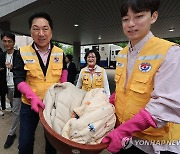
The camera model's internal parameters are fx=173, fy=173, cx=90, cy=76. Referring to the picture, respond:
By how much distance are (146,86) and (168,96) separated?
153 mm

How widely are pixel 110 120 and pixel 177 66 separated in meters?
0.57

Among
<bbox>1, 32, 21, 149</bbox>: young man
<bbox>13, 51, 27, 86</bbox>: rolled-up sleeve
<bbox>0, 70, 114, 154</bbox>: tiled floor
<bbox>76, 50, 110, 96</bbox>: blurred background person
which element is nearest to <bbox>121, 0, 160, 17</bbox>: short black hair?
<bbox>13, 51, 27, 86</bbox>: rolled-up sleeve

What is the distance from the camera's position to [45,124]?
1.21 m

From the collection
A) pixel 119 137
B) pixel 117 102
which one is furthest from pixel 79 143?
pixel 117 102

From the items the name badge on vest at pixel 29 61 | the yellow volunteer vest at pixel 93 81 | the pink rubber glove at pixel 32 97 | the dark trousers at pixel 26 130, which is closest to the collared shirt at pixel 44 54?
the name badge on vest at pixel 29 61

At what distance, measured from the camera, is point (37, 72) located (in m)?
1.79

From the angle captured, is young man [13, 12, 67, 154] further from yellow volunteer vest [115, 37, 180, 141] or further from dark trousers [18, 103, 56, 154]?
yellow volunteer vest [115, 37, 180, 141]

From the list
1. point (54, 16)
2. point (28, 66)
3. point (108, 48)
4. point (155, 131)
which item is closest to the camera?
point (155, 131)

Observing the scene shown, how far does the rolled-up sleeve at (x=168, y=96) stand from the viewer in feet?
3.15

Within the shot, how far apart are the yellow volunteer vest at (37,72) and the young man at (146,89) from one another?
85cm

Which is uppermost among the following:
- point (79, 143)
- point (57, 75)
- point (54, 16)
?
point (54, 16)

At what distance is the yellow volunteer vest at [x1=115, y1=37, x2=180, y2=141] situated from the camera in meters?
1.06

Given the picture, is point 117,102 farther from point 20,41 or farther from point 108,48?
point 108,48

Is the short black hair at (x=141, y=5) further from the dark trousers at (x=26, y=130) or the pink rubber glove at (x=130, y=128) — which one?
the dark trousers at (x=26, y=130)
